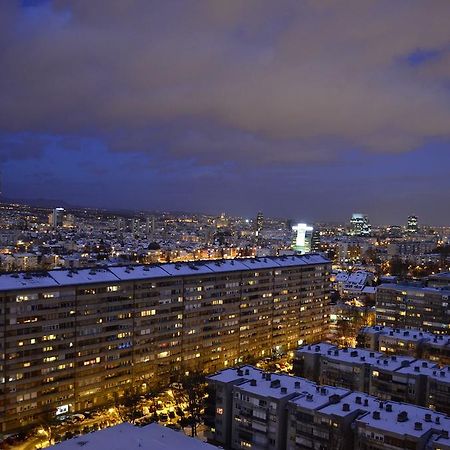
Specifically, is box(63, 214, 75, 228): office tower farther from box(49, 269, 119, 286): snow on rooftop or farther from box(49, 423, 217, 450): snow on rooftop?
box(49, 423, 217, 450): snow on rooftop

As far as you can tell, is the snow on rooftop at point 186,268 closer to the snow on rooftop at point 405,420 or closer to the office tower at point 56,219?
the snow on rooftop at point 405,420

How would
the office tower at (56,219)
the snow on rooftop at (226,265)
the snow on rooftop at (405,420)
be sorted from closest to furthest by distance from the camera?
the snow on rooftop at (405,420) → the snow on rooftop at (226,265) → the office tower at (56,219)

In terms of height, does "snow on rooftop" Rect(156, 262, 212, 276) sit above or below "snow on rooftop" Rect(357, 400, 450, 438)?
above

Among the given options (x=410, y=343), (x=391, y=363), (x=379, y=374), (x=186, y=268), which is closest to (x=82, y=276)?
(x=186, y=268)

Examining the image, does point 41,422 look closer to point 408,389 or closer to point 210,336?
point 210,336

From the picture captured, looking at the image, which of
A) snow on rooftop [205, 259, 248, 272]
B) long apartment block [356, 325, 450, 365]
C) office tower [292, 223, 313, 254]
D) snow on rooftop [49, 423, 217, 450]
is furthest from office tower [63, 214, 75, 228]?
snow on rooftop [49, 423, 217, 450]

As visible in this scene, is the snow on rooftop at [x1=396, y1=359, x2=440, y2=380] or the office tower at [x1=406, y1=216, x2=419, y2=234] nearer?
the snow on rooftop at [x1=396, y1=359, x2=440, y2=380]

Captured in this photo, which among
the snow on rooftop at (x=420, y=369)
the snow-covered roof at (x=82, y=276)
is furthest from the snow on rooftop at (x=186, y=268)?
the snow on rooftop at (x=420, y=369)

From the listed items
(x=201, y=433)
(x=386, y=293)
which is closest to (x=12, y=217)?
(x=386, y=293)
